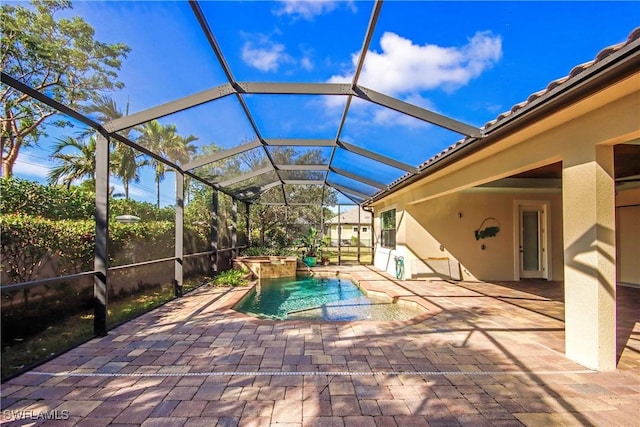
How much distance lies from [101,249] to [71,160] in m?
7.27

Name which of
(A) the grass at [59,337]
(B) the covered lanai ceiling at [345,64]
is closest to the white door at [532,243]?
(B) the covered lanai ceiling at [345,64]

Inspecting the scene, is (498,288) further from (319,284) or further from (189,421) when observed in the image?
(189,421)

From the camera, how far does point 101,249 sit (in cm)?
443

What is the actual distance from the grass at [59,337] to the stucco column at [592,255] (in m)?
5.92

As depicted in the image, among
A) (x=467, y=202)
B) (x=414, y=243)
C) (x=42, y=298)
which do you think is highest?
(x=467, y=202)

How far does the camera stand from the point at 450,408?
8.64ft

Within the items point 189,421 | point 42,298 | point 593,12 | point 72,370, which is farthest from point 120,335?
point 593,12

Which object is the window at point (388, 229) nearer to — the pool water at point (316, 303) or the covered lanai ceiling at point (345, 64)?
the pool water at point (316, 303)

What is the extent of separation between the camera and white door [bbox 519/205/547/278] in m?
9.47

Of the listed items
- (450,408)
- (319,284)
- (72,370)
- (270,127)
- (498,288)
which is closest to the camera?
(450,408)

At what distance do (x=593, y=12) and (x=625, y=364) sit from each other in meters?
3.83

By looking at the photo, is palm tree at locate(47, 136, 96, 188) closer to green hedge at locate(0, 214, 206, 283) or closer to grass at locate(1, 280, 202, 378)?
green hedge at locate(0, 214, 206, 283)

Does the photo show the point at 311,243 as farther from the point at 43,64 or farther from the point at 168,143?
the point at 43,64

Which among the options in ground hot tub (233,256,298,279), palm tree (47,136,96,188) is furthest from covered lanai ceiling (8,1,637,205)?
in ground hot tub (233,256,298,279)
